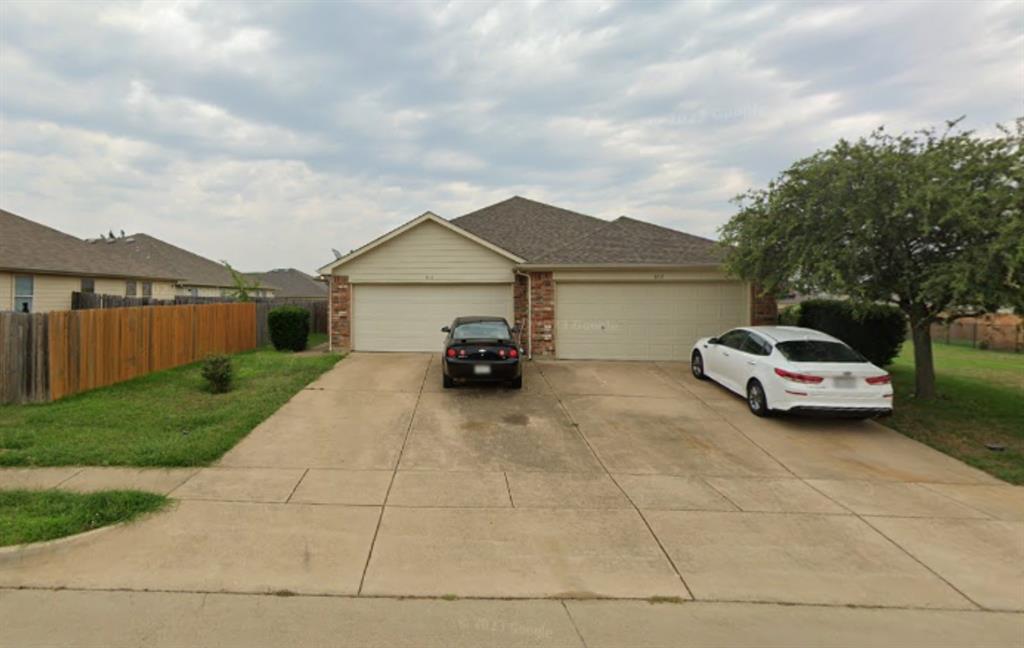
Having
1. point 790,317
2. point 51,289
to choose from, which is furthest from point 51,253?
point 790,317

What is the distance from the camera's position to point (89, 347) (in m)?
9.16

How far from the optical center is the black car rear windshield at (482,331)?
32.3ft

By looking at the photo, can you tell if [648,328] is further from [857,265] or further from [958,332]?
[958,332]

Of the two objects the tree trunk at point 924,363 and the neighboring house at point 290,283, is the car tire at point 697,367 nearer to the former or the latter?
the tree trunk at point 924,363

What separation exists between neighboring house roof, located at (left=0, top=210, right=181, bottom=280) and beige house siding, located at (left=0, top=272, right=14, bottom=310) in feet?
1.56

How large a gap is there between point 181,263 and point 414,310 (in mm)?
24949

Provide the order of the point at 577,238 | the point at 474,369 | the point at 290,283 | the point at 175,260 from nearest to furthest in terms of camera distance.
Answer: the point at 474,369, the point at 577,238, the point at 175,260, the point at 290,283

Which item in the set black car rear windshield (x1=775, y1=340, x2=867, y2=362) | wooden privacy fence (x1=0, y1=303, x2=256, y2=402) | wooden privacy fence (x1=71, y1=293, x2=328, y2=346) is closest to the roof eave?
black car rear windshield (x1=775, y1=340, x2=867, y2=362)

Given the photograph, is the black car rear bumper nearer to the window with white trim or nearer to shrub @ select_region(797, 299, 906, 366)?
shrub @ select_region(797, 299, 906, 366)

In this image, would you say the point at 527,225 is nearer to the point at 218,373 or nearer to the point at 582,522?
the point at 218,373

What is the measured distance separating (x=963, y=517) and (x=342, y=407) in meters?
8.18

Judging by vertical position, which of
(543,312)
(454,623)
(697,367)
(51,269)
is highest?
(51,269)

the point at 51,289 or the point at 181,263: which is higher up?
the point at 181,263

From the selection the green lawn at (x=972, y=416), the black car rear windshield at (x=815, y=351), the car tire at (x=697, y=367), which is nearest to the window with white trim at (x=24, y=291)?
the car tire at (x=697, y=367)
